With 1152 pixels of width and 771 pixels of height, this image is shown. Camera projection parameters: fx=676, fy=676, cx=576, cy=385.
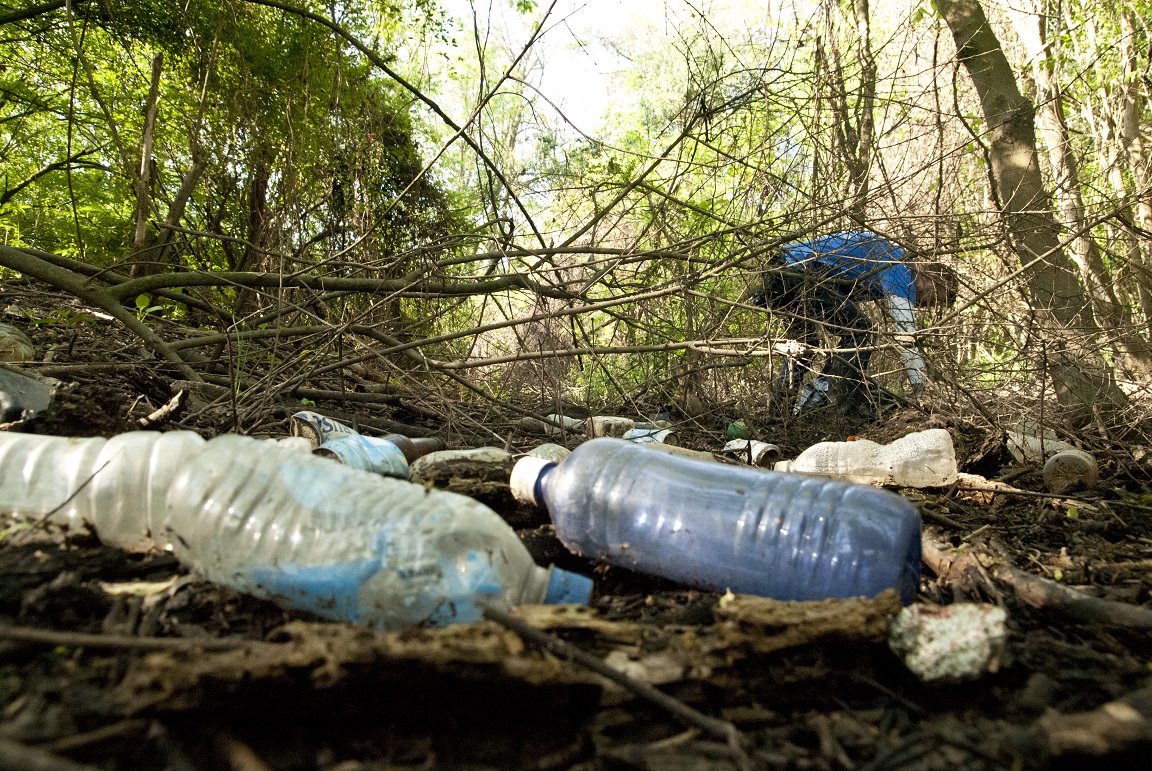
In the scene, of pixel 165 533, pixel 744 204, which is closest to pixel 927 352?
pixel 744 204

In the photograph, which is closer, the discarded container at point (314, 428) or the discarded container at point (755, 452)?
the discarded container at point (314, 428)

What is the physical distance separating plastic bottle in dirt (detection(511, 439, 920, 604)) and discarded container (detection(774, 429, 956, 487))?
0.84 meters

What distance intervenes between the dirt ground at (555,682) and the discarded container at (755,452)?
97 cm

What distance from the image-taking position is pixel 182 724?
0.79 meters

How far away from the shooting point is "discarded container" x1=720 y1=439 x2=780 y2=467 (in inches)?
97.1

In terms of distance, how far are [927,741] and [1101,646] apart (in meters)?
0.56

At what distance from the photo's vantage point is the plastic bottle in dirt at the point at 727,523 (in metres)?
1.35

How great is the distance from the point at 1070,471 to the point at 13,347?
377 centimetres

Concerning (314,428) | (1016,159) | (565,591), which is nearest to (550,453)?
(314,428)

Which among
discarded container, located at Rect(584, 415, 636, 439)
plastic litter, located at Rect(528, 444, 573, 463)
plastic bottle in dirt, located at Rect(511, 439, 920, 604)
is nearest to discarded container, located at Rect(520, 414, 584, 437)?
discarded container, located at Rect(584, 415, 636, 439)

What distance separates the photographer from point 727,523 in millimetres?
1493

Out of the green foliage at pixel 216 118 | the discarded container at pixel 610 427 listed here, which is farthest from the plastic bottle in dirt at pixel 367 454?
the green foliage at pixel 216 118

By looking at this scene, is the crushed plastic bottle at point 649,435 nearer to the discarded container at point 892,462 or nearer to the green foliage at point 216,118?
the discarded container at point 892,462

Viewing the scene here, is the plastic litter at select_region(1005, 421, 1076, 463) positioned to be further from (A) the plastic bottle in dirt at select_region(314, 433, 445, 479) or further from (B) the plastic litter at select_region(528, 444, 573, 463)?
(A) the plastic bottle in dirt at select_region(314, 433, 445, 479)
